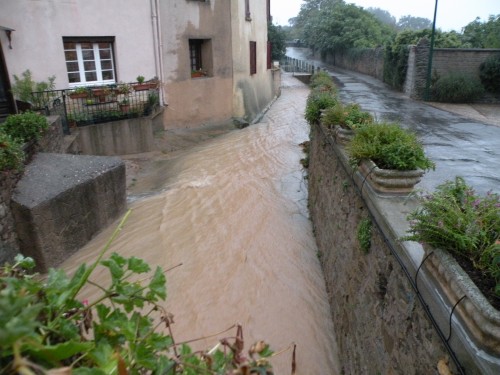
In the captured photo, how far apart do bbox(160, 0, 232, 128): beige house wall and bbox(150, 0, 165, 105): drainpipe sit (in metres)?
0.20

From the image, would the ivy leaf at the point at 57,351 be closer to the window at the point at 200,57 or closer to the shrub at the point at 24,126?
the shrub at the point at 24,126

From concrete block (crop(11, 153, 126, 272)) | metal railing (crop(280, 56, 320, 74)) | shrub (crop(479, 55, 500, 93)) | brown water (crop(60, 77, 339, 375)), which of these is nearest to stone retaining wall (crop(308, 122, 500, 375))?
brown water (crop(60, 77, 339, 375))

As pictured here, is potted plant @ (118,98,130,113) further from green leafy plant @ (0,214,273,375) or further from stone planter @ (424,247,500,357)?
green leafy plant @ (0,214,273,375)

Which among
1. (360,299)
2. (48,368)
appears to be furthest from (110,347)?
(360,299)

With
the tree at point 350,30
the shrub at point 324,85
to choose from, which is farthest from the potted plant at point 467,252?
the tree at point 350,30

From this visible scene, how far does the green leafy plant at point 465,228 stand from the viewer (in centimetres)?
244

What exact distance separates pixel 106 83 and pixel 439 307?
12.9m

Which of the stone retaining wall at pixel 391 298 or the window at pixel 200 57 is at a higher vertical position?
the window at pixel 200 57

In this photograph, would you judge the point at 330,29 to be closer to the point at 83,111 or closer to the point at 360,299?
the point at 83,111

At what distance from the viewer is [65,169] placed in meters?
7.66

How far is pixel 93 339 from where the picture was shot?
129 centimetres

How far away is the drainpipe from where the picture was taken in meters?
13.5

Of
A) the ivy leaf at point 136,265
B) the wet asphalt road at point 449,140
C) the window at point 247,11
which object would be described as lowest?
the wet asphalt road at point 449,140

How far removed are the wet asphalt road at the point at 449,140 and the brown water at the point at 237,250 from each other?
2.62m
